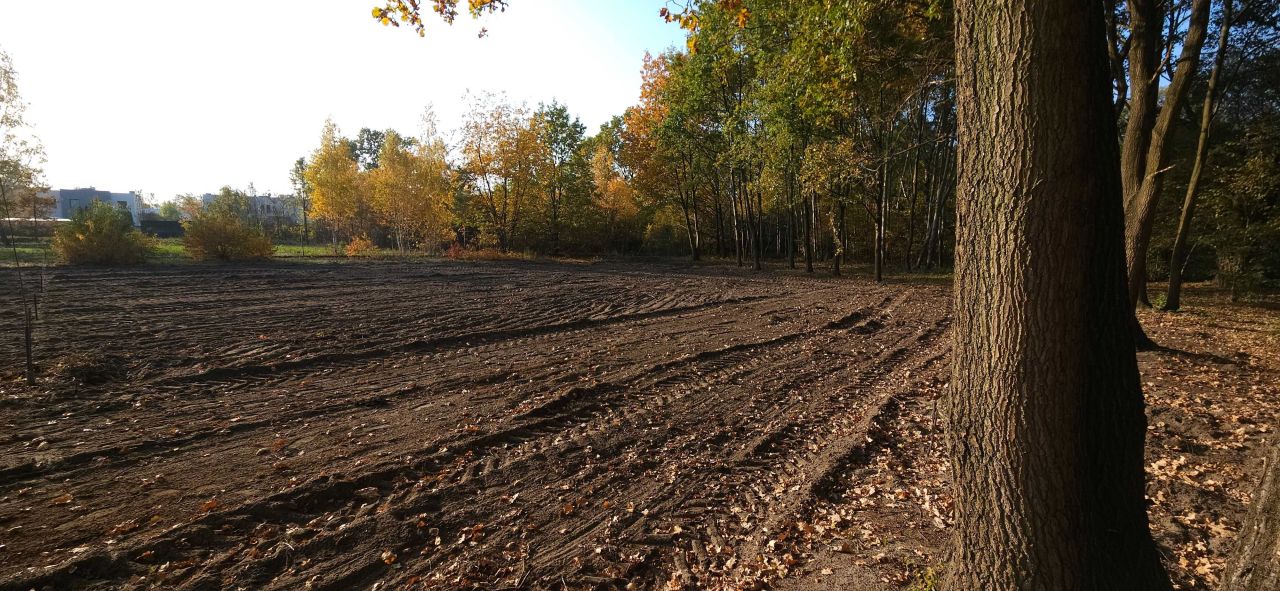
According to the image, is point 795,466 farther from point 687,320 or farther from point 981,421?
point 687,320

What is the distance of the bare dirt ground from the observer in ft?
12.3

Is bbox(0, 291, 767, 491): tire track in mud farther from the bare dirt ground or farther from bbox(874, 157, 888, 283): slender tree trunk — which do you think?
bbox(874, 157, 888, 283): slender tree trunk

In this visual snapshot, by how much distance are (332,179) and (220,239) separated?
1153 cm

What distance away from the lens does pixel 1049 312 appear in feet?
7.43

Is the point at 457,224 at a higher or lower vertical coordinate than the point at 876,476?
higher

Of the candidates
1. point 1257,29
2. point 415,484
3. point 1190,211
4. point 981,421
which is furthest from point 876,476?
point 1257,29

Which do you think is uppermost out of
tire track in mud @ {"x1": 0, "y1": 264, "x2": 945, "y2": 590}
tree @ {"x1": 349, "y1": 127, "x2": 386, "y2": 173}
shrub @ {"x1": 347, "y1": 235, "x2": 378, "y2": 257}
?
tree @ {"x1": 349, "y1": 127, "x2": 386, "y2": 173}

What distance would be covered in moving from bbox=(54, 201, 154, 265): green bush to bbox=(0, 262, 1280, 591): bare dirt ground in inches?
630

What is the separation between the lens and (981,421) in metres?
2.49

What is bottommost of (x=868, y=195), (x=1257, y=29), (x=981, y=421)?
(x=981, y=421)

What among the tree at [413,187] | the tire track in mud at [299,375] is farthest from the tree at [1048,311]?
the tree at [413,187]

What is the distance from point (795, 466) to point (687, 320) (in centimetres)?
809

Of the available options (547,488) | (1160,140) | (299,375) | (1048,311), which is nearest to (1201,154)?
(1160,140)

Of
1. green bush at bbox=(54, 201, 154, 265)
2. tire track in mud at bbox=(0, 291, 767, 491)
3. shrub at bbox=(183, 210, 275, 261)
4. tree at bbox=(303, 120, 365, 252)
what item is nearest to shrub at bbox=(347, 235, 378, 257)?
tree at bbox=(303, 120, 365, 252)
